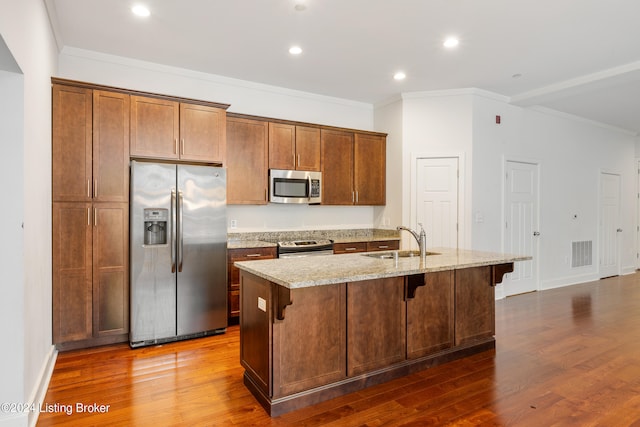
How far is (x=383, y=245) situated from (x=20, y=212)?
415 centimetres

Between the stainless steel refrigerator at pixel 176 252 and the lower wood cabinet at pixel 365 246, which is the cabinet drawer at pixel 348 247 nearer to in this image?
the lower wood cabinet at pixel 365 246

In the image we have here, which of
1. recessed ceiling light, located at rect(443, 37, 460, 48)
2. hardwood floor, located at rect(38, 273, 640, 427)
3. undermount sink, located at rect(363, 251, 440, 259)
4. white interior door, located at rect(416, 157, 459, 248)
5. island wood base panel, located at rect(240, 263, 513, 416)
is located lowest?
hardwood floor, located at rect(38, 273, 640, 427)

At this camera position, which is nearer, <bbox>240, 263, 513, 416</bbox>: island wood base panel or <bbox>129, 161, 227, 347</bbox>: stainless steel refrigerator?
<bbox>240, 263, 513, 416</bbox>: island wood base panel

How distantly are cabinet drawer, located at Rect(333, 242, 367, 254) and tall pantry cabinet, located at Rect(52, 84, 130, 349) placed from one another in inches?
97.8

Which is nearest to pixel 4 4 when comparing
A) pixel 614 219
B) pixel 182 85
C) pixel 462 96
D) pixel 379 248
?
pixel 182 85

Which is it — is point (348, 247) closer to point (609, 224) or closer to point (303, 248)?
point (303, 248)

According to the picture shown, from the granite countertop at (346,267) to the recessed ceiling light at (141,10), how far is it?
7.41ft

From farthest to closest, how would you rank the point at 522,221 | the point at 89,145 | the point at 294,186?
the point at 522,221 → the point at 294,186 → the point at 89,145

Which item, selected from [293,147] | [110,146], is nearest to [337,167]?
[293,147]

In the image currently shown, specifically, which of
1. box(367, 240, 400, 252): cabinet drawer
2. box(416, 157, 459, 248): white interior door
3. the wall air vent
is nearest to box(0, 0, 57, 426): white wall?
box(367, 240, 400, 252): cabinet drawer

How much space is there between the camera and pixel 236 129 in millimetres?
4508

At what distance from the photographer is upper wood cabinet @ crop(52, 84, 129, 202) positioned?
10.9 ft

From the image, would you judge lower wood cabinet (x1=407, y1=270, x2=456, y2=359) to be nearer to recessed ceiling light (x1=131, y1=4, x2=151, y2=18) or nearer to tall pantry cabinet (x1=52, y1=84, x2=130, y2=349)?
tall pantry cabinet (x1=52, y1=84, x2=130, y2=349)

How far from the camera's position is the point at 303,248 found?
15.0ft
